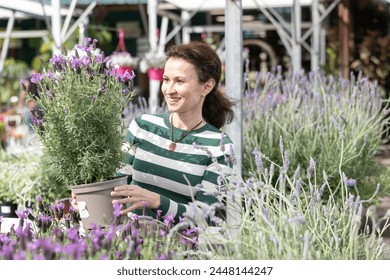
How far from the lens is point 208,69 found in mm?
2352

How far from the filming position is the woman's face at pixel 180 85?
2252 mm

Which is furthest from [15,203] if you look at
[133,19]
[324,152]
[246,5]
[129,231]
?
[133,19]

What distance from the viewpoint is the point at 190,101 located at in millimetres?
2293

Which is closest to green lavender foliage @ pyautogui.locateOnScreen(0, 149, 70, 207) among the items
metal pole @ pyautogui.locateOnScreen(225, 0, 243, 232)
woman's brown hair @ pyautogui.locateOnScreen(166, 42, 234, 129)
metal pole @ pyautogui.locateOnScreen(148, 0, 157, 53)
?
metal pole @ pyautogui.locateOnScreen(225, 0, 243, 232)

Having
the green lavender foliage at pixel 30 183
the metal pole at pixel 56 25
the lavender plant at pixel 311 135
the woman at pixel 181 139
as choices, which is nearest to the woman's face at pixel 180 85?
the woman at pixel 181 139

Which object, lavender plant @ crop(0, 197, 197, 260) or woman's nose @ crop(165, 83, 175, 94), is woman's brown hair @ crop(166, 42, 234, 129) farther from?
lavender plant @ crop(0, 197, 197, 260)

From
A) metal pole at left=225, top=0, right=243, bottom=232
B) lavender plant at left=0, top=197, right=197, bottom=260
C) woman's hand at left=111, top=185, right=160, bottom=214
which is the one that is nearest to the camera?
lavender plant at left=0, top=197, right=197, bottom=260

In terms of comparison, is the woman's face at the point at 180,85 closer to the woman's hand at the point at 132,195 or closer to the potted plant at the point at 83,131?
the potted plant at the point at 83,131

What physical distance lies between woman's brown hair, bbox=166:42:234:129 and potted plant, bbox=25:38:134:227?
0.33 meters

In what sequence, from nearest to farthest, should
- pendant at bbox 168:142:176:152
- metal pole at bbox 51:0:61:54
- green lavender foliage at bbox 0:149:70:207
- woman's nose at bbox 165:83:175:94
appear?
woman's nose at bbox 165:83:175:94 < pendant at bbox 168:142:176:152 < green lavender foliage at bbox 0:149:70:207 < metal pole at bbox 51:0:61:54

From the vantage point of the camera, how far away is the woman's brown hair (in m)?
2.31

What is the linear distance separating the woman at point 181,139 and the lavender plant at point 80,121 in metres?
0.23

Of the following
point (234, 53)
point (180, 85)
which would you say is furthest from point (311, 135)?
point (180, 85)
